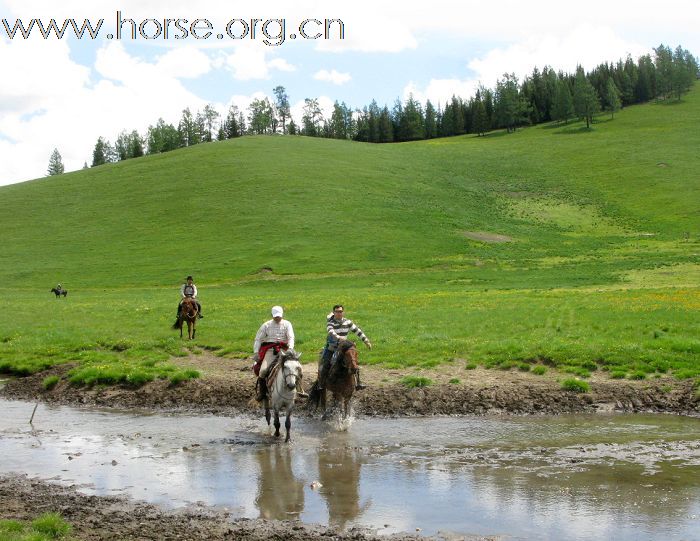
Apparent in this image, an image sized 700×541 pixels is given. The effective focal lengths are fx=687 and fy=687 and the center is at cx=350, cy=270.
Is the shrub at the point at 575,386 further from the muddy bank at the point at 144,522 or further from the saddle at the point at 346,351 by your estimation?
the muddy bank at the point at 144,522

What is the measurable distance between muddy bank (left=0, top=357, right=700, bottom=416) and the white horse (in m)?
2.55

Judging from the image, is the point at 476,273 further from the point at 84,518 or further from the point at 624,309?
the point at 84,518

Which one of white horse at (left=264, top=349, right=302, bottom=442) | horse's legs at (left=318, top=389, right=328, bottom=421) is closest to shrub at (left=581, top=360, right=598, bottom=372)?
horse's legs at (left=318, top=389, right=328, bottom=421)

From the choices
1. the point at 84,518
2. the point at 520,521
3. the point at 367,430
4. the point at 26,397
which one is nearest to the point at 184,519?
the point at 84,518

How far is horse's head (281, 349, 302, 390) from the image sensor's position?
1598cm

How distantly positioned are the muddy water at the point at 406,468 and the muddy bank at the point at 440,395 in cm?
96

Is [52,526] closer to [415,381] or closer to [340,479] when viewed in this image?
[340,479]

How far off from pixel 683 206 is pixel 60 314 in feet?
248

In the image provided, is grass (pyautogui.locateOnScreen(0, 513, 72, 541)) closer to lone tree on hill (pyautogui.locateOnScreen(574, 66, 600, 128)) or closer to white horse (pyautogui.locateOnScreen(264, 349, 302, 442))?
white horse (pyautogui.locateOnScreen(264, 349, 302, 442))

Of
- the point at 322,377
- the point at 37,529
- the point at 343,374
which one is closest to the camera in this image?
the point at 37,529

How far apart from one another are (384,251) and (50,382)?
155ft

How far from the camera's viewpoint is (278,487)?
42.6 ft

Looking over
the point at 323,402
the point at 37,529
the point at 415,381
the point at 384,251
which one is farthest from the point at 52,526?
the point at 384,251

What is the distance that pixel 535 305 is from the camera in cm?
3600
